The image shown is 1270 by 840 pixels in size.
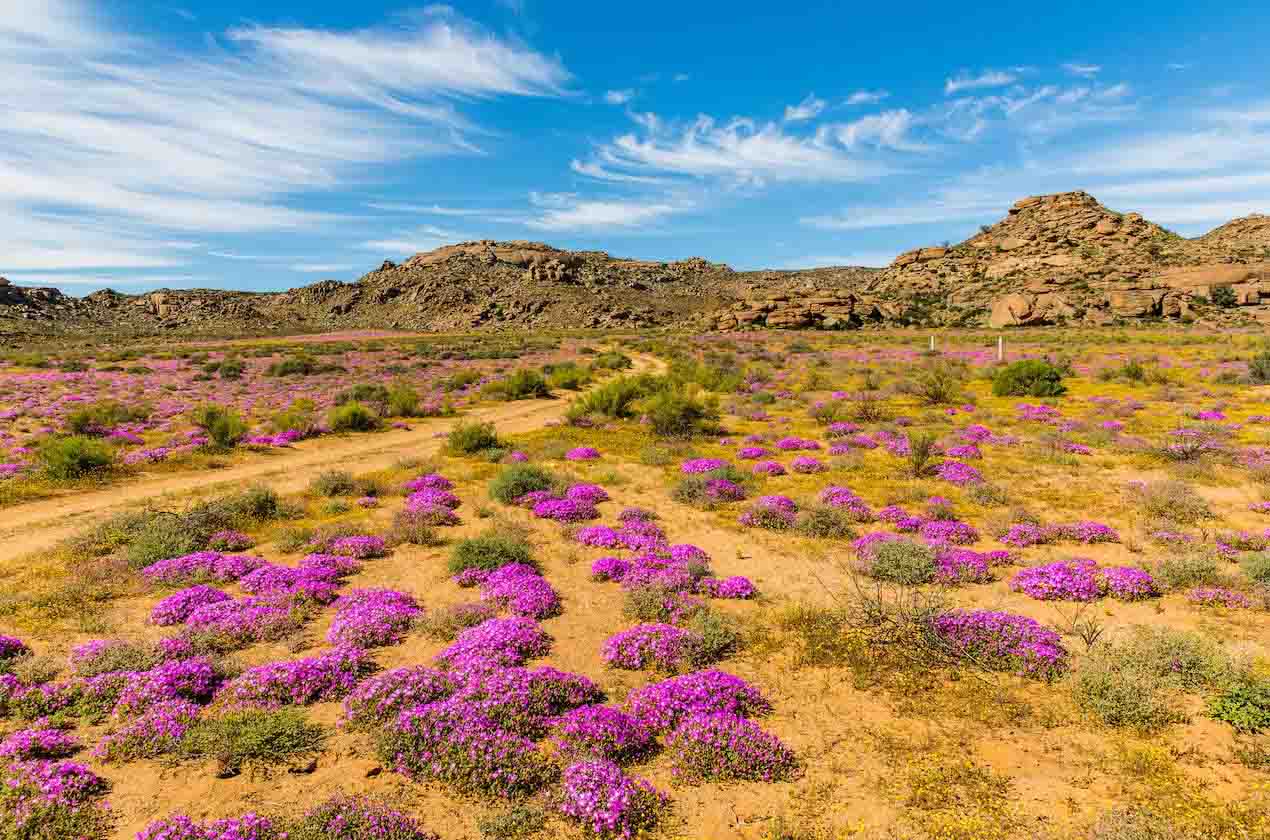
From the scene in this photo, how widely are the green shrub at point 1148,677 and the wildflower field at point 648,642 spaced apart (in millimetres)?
34

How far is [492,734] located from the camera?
5.50 metres

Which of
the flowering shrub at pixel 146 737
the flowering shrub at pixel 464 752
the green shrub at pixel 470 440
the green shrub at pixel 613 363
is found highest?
the green shrub at pixel 613 363

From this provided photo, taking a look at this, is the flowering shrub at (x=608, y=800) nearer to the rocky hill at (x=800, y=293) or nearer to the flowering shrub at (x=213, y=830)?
the flowering shrub at (x=213, y=830)

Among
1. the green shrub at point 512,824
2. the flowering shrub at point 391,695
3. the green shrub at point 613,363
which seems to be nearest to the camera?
the green shrub at point 512,824

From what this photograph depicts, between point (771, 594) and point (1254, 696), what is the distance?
5131 millimetres

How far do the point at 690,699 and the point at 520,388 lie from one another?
27.1m

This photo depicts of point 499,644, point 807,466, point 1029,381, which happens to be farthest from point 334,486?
point 1029,381

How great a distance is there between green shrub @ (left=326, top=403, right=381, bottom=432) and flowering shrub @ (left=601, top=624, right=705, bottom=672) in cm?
1875

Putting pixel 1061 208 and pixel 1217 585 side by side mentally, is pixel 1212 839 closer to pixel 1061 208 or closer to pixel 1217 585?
pixel 1217 585

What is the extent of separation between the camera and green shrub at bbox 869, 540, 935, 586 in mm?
9070

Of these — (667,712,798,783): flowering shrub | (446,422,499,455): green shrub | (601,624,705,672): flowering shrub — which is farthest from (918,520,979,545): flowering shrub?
(446,422,499,455): green shrub

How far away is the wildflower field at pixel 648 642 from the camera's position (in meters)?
4.89

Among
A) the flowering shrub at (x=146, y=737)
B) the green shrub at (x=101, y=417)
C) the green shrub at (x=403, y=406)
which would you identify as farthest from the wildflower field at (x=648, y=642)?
the green shrub at (x=403, y=406)

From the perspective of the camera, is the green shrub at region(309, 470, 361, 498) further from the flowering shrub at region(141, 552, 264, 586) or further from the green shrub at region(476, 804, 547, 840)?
the green shrub at region(476, 804, 547, 840)
